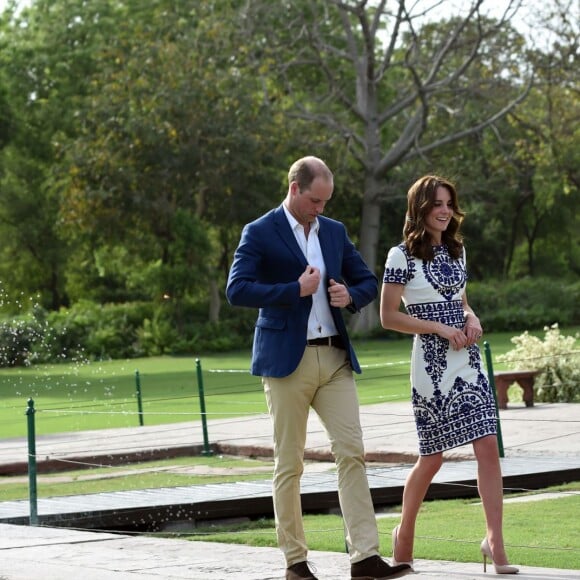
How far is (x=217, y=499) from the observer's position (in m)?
11.2

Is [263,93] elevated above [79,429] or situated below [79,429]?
above

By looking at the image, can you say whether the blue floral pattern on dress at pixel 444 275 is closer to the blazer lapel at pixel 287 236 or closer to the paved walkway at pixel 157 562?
the blazer lapel at pixel 287 236

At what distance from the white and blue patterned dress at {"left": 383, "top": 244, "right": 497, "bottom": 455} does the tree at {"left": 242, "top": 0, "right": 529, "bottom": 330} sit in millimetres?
37287

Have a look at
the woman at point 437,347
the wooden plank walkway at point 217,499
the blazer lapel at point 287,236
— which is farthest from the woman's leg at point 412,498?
the wooden plank walkway at point 217,499

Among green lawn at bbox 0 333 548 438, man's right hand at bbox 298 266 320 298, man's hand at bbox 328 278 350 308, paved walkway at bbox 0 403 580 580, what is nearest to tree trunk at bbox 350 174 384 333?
green lawn at bbox 0 333 548 438

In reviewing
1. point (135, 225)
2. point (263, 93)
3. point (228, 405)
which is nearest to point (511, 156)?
point (263, 93)

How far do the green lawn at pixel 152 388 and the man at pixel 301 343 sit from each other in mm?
5490

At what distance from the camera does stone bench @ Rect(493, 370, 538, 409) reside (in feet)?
60.4

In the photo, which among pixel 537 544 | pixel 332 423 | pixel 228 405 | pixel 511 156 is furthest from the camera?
pixel 511 156

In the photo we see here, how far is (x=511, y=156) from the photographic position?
176 feet

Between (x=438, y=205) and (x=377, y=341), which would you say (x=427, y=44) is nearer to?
(x=377, y=341)

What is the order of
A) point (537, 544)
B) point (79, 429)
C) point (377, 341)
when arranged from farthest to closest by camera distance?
point (377, 341), point (79, 429), point (537, 544)

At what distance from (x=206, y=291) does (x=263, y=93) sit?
7.15m

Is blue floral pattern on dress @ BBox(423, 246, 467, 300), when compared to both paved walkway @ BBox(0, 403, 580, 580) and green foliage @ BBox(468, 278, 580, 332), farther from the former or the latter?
green foliage @ BBox(468, 278, 580, 332)
